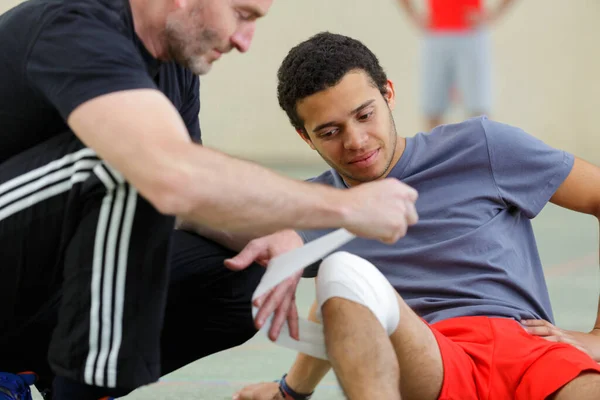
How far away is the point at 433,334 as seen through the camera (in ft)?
5.96

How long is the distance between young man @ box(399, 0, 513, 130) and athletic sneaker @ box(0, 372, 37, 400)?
16.6 feet

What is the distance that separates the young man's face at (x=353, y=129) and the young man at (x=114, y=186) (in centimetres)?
43

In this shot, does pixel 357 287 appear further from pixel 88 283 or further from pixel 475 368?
pixel 88 283

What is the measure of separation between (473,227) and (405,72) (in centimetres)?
678

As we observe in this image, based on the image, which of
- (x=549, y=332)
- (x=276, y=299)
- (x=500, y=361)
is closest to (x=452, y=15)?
(x=549, y=332)

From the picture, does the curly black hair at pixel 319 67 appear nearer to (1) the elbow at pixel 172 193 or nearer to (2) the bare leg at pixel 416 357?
(2) the bare leg at pixel 416 357

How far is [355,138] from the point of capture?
2111 mm

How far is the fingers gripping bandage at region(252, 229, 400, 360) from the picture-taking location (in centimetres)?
167

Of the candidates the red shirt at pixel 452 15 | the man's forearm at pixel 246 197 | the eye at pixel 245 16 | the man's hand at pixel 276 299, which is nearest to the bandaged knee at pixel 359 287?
the man's hand at pixel 276 299

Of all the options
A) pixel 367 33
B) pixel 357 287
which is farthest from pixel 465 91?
pixel 357 287

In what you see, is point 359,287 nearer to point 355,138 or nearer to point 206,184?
point 206,184

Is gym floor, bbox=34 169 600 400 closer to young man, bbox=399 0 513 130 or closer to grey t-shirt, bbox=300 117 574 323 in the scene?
grey t-shirt, bbox=300 117 574 323

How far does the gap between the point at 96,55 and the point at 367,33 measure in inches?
286

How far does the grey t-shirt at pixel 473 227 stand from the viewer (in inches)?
79.9
